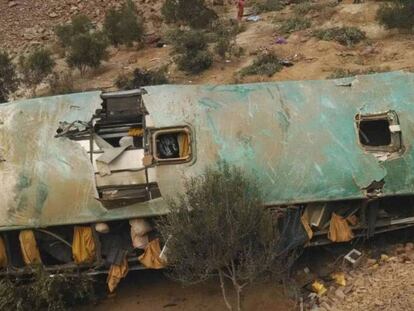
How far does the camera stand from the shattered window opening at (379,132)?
323 inches

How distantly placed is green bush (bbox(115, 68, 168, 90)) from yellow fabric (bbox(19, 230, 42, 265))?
739 cm

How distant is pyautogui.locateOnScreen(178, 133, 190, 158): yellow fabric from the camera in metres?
8.16

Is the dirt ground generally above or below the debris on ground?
below

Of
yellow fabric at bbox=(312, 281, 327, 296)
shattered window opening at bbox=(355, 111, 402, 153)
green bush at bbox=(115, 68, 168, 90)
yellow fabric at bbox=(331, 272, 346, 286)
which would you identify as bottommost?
yellow fabric at bbox=(312, 281, 327, 296)

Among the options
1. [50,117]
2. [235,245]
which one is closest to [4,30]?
[50,117]

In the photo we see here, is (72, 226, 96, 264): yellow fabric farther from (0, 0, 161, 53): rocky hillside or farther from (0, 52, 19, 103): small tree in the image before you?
(0, 0, 161, 53): rocky hillside

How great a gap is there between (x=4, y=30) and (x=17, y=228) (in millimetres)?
16614

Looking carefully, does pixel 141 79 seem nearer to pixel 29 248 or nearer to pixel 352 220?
pixel 29 248

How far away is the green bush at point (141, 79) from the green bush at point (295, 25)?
4.28 meters

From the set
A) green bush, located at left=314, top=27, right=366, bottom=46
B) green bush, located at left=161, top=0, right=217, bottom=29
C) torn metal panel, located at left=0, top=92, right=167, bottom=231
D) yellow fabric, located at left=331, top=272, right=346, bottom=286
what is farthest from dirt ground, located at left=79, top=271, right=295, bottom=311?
green bush, located at left=161, top=0, right=217, bottom=29

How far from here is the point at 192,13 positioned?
63.6 feet

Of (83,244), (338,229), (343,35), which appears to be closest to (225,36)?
(343,35)

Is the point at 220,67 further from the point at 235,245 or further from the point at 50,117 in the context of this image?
the point at 235,245

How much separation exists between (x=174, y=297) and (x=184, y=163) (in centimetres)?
216
